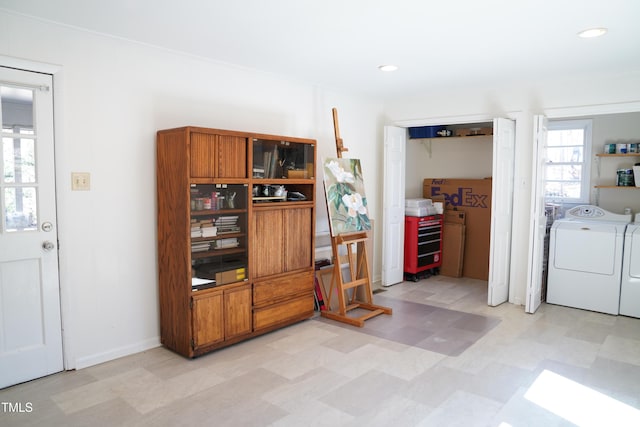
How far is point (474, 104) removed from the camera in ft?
16.8

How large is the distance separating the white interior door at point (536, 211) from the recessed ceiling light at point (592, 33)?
138cm

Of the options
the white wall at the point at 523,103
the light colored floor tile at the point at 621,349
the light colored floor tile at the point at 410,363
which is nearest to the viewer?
the light colored floor tile at the point at 410,363

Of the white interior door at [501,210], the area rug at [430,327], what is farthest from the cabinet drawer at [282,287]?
the white interior door at [501,210]

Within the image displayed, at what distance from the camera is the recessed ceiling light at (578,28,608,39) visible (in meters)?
3.05

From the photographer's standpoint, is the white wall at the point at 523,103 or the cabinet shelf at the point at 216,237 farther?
the white wall at the point at 523,103

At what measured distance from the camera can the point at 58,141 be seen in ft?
10.1

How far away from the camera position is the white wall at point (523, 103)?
169 inches

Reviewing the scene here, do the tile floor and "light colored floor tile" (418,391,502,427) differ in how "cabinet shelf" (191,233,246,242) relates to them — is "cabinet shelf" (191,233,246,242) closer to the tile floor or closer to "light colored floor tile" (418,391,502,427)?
the tile floor

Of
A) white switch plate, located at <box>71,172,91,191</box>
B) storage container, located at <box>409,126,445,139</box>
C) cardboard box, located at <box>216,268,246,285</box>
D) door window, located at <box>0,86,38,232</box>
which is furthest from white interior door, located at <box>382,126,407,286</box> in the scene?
door window, located at <box>0,86,38,232</box>

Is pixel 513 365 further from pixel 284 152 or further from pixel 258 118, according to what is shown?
pixel 258 118

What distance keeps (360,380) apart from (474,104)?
11.5 feet

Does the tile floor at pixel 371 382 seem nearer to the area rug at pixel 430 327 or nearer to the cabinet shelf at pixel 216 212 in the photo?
the area rug at pixel 430 327

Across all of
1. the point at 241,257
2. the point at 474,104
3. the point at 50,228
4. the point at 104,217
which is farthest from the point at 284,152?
the point at 474,104

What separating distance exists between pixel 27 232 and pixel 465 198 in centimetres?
526
